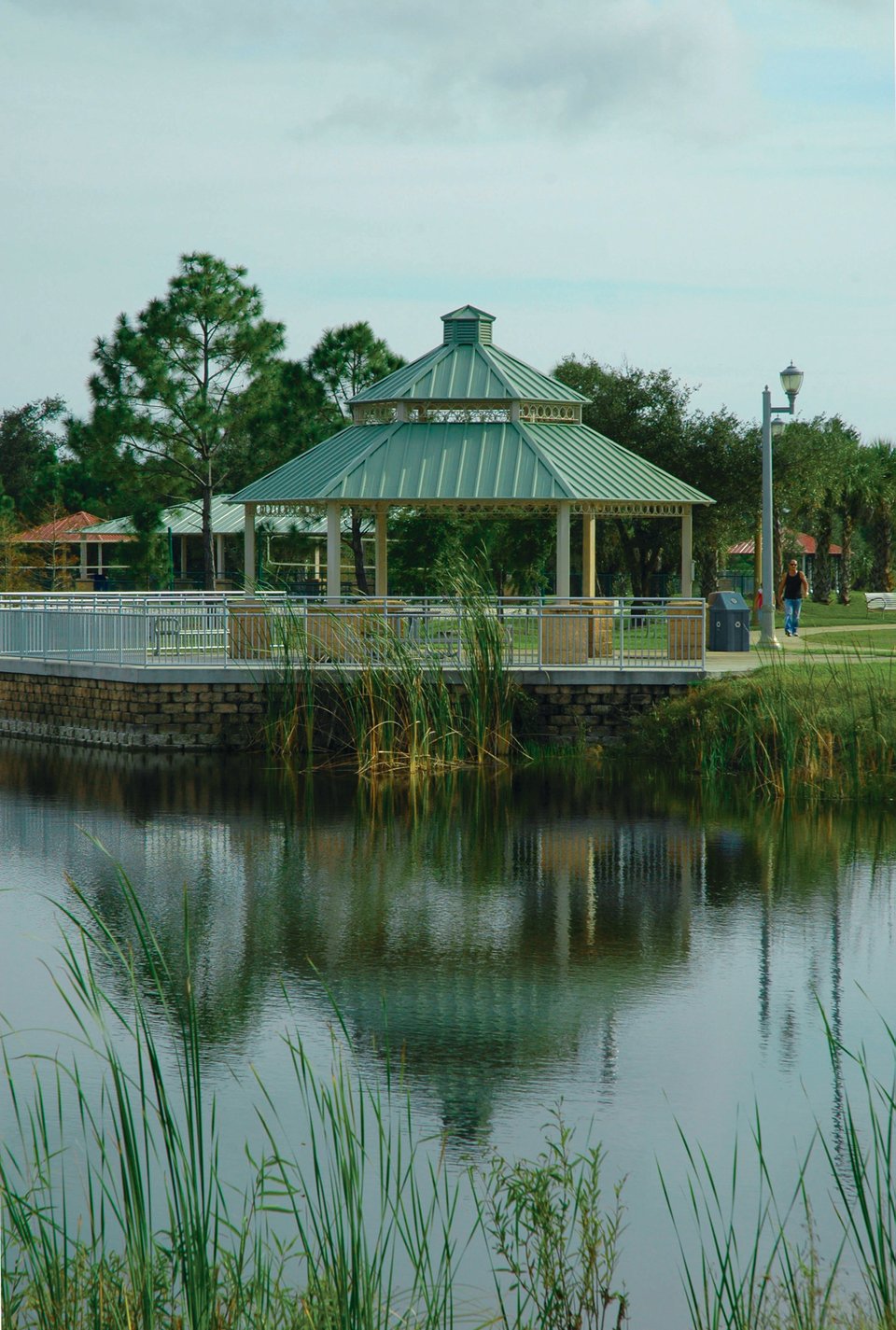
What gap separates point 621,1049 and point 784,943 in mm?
2631

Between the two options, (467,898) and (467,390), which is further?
(467,390)

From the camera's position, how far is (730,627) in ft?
78.0

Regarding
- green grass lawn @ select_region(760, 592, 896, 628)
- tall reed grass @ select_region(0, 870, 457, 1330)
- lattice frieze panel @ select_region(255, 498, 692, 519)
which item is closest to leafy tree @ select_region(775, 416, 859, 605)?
green grass lawn @ select_region(760, 592, 896, 628)

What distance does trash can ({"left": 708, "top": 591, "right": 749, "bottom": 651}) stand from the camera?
933 inches

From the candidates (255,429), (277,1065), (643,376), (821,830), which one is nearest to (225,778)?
(821,830)

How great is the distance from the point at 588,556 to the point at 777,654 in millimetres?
4866

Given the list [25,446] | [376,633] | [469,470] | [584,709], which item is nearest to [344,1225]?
[376,633]

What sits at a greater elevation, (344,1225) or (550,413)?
(550,413)

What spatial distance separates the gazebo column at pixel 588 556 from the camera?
1011 inches

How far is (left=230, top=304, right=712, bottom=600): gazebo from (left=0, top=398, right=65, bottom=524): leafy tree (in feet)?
110

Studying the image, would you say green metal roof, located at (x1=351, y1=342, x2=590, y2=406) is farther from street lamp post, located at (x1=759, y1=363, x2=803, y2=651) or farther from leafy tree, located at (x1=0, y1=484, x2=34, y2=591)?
leafy tree, located at (x1=0, y1=484, x2=34, y2=591)

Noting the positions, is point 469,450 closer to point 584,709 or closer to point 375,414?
point 375,414

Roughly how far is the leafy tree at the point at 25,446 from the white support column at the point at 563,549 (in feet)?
122

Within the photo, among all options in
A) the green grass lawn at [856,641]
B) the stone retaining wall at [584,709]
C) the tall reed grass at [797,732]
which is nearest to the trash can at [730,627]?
the green grass lawn at [856,641]
